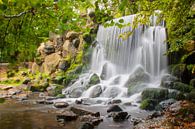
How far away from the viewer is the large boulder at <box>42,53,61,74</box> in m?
26.1

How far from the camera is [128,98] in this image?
50.3ft

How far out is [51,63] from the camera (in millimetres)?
26594

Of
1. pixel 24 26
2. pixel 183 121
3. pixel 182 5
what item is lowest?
pixel 183 121

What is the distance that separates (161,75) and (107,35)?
6.86 m

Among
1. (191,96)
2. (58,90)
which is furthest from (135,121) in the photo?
(58,90)

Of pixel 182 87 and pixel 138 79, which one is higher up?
pixel 138 79

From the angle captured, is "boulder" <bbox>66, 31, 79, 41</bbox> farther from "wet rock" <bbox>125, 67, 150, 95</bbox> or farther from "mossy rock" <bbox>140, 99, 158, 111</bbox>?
"mossy rock" <bbox>140, 99, 158, 111</bbox>

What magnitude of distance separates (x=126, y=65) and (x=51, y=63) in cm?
900

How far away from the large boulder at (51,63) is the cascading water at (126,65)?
14.9 feet

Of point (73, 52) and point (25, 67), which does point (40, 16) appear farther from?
point (25, 67)

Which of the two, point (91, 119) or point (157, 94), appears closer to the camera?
point (91, 119)

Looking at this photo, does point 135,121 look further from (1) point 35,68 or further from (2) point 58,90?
(1) point 35,68


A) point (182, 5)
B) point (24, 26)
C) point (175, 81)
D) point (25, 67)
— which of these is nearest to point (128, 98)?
point (175, 81)

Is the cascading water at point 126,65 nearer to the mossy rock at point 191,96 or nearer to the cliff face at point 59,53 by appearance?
the mossy rock at point 191,96
